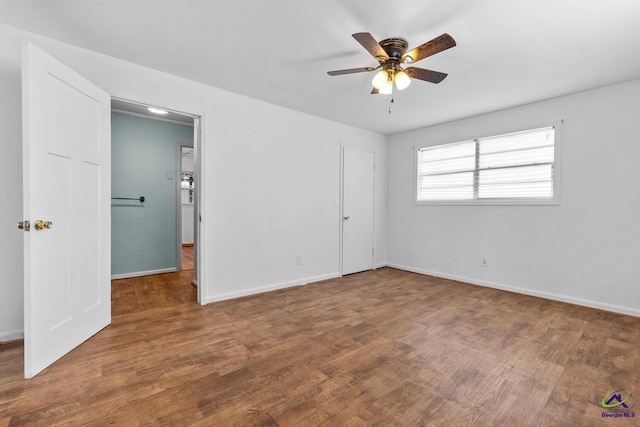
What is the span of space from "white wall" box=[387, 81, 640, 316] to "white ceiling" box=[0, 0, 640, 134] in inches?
14.6

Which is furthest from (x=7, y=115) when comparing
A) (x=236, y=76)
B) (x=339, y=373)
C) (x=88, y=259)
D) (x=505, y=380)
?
(x=505, y=380)

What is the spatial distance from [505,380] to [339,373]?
3.68 ft

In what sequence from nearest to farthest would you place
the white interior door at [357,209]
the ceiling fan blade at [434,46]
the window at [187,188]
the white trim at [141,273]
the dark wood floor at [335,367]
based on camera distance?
the dark wood floor at [335,367] < the ceiling fan blade at [434,46] < the white trim at [141,273] < the white interior door at [357,209] < the window at [187,188]

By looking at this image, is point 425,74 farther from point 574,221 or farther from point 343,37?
point 574,221

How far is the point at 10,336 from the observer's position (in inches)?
90.9

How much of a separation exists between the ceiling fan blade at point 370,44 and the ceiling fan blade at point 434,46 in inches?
7.4

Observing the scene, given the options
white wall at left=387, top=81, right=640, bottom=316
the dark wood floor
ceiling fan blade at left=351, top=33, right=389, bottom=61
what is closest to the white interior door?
white wall at left=387, top=81, right=640, bottom=316

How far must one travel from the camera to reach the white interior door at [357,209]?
475 centimetres

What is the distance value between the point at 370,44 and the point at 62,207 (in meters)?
2.59

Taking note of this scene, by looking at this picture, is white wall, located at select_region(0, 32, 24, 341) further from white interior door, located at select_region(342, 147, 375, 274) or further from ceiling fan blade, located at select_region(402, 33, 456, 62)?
white interior door, located at select_region(342, 147, 375, 274)

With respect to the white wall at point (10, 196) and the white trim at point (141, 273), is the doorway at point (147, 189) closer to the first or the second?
the white trim at point (141, 273)

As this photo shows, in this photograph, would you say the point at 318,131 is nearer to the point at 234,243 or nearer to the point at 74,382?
the point at 234,243

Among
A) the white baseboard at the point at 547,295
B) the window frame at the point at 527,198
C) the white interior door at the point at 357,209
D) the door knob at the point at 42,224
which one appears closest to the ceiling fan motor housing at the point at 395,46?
the white interior door at the point at 357,209

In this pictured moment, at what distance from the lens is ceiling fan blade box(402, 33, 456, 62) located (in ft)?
6.01
